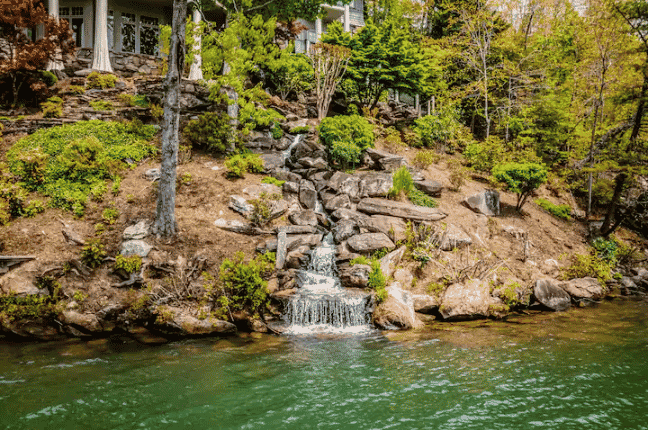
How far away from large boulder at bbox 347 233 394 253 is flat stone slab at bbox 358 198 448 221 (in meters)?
1.41

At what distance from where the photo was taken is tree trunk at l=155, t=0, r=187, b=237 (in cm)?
1061

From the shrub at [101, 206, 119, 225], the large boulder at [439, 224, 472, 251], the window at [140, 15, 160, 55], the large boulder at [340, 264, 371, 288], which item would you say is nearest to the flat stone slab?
the large boulder at [439, 224, 472, 251]

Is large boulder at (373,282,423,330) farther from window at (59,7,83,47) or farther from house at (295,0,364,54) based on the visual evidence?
window at (59,7,83,47)

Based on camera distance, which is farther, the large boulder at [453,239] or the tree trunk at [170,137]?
the large boulder at [453,239]

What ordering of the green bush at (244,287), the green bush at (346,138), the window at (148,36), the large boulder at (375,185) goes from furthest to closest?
the window at (148,36)
the green bush at (346,138)
the large boulder at (375,185)
the green bush at (244,287)

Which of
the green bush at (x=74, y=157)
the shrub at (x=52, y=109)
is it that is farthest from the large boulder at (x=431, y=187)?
the shrub at (x=52, y=109)

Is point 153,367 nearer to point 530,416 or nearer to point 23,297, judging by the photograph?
point 23,297

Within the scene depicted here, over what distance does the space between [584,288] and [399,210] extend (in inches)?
254

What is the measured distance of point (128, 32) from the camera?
25.2m

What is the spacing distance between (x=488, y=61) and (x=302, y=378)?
2318cm

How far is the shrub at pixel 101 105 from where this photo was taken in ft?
55.5

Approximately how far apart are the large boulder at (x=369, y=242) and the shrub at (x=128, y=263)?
6175mm

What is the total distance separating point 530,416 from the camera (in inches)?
208

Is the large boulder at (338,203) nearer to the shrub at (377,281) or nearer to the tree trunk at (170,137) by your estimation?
the shrub at (377,281)
